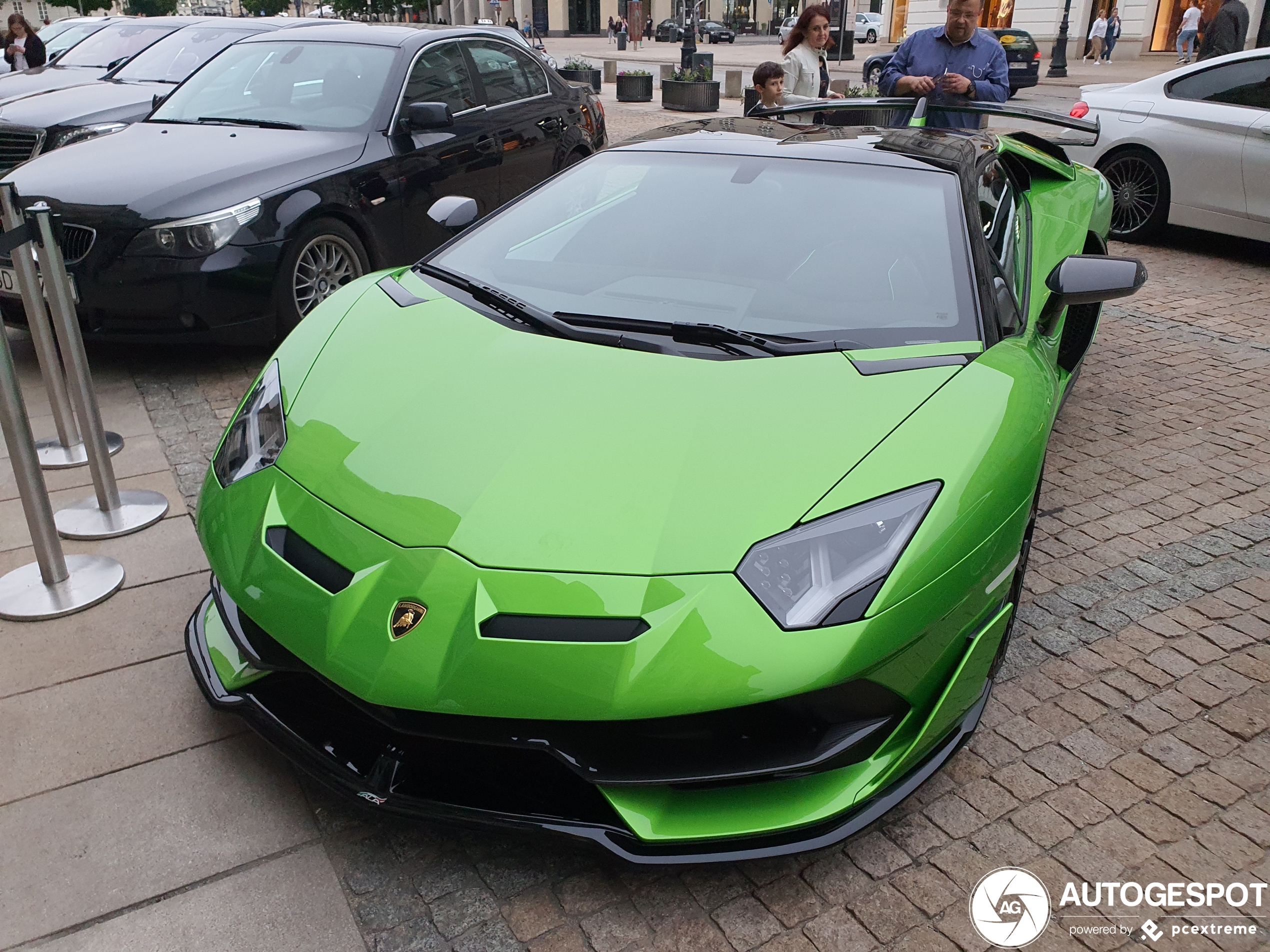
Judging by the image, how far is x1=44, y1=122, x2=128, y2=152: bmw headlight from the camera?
711cm

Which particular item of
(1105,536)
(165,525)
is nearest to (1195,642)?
(1105,536)

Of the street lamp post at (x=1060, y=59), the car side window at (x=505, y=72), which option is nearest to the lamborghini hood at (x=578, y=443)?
the car side window at (x=505, y=72)

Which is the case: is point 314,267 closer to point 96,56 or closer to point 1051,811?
point 1051,811

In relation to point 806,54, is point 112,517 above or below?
below

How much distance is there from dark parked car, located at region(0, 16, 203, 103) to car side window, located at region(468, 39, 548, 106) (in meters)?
4.19

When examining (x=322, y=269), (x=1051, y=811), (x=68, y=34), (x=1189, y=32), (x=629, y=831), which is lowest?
(x=1051, y=811)

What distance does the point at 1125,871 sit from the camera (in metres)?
2.17

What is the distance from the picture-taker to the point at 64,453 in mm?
4223

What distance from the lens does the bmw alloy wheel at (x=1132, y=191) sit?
7.79 m

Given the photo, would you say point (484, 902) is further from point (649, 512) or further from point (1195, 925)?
point (1195, 925)

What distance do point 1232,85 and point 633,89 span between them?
15.3 metres

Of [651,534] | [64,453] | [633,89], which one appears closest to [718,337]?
[651,534]

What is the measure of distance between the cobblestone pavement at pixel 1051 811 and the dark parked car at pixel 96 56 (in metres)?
6.99

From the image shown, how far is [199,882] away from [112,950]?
0.65 feet
